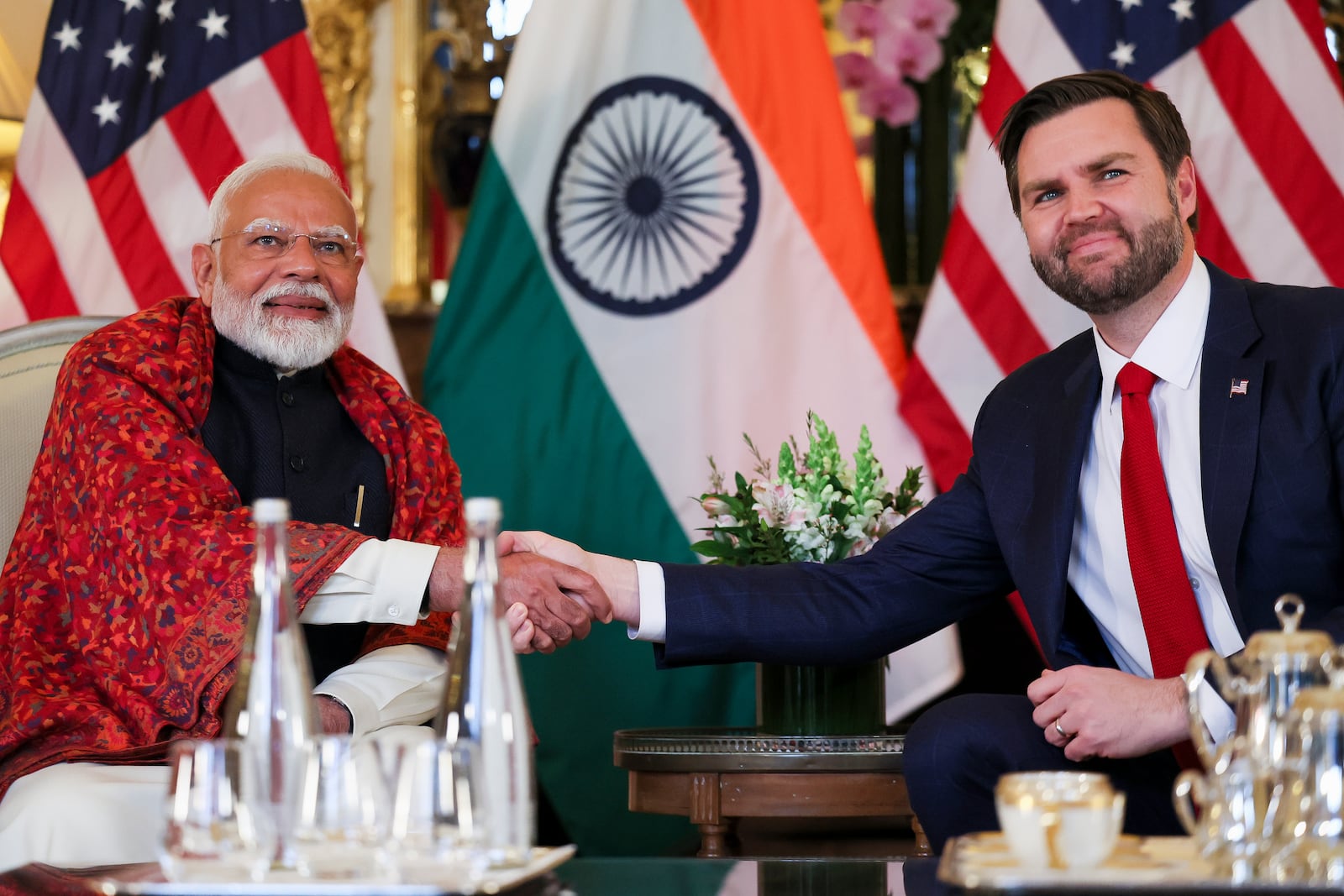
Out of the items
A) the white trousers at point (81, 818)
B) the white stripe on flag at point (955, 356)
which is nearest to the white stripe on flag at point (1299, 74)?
the white stripe on flag at point (955, 356)

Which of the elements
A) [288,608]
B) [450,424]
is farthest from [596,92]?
[288,608]

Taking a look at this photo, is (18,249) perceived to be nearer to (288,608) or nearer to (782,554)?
(782,554)

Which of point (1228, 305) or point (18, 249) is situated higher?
point (18, 249)

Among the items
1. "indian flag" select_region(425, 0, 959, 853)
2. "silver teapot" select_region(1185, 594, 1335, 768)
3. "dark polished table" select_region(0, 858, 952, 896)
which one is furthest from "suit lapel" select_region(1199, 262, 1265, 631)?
"indian flag" select_region(425, 0, 959, 853)

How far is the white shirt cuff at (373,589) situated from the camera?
233 cm

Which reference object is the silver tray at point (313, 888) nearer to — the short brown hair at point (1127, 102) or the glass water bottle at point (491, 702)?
the glass water bottle at point (491, 702)

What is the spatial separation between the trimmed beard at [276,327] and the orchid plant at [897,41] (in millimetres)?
2051

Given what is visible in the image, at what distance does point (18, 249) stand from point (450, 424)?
3.61ft

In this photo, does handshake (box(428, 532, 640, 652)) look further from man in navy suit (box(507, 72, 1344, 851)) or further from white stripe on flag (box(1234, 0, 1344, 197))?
white stripe on flag (box(1234, 0, 1344, 197))

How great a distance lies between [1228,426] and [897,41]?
223 centimetres

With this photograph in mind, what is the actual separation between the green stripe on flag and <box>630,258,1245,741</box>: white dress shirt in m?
1.22

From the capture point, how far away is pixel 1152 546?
7.41ft

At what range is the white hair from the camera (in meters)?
2.72

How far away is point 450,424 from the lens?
3705 millimetres
